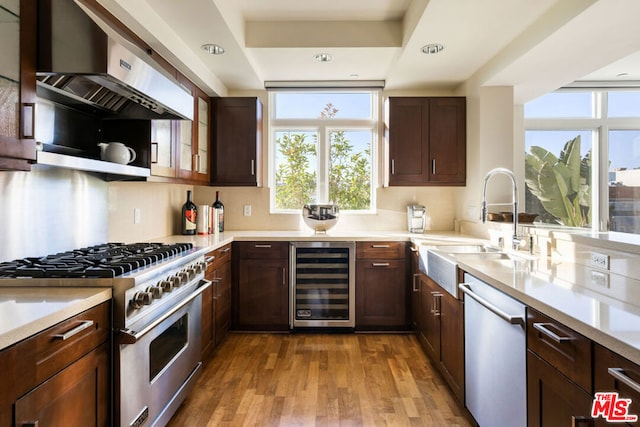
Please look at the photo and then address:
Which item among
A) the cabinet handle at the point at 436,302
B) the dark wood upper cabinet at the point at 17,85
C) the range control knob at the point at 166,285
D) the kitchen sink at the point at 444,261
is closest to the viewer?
the dark wood upper cabinet at the point at 17,85

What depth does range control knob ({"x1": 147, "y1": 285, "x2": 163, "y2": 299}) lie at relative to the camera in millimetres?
1612

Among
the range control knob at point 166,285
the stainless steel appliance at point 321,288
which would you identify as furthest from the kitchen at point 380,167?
the range control knob at point 166,285

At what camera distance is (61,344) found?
113 cm

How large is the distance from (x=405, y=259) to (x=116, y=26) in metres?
2.69

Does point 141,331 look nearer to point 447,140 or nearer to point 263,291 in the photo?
point 263,291

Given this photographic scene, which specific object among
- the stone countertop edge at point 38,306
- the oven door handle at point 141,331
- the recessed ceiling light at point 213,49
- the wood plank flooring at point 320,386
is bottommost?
the wood plank flooring at point 320,386

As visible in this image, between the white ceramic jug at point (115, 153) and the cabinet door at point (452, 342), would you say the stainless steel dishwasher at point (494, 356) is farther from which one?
the white ceramic jug at point (115, 153)

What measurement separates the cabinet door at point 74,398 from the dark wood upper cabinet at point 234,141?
230 cm

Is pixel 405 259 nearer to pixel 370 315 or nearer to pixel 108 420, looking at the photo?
pixel 370 315

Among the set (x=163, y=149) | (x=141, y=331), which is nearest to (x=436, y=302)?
(x=141, y=331)

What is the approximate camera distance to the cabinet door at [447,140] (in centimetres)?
350

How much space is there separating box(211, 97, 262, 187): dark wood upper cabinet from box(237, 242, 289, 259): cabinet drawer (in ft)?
2.13

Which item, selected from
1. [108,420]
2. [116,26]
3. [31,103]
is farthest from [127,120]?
[108,420]

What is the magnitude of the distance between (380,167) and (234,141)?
1551mm
